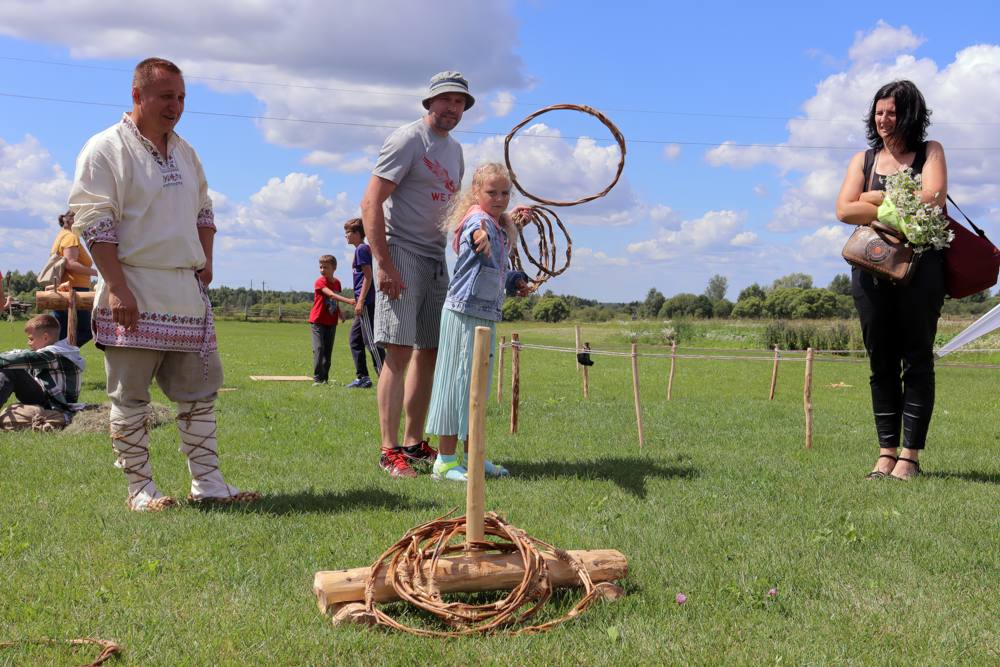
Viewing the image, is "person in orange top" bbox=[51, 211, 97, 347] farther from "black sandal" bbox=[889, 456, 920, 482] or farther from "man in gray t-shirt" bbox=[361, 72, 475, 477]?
"black sandal" bbox=[889, 456, 920, 482]

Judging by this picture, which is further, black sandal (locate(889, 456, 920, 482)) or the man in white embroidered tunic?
black sandal (locate(889, 456, 920, 482))

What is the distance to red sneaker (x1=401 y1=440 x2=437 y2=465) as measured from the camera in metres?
6.09

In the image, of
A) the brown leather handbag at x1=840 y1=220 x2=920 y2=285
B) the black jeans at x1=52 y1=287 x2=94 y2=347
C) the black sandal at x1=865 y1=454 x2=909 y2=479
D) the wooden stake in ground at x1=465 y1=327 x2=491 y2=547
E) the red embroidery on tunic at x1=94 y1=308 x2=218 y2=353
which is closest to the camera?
the wooden stake in ground at x1=465 y1=327 x2=491 y2=547

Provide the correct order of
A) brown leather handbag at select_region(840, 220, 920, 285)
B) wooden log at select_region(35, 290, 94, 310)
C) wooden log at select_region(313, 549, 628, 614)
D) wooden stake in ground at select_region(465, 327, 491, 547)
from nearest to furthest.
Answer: wooden log at select_region(313, 549, 628, 614), wooden stake in ground at select_region(465, 327, 491, 547), brown leather handbag at select_region(840, 220, 920, 285), wooden log at select_region(35, 290, 94, 310)

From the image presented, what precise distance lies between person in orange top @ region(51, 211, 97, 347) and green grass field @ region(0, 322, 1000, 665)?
2.74 metres

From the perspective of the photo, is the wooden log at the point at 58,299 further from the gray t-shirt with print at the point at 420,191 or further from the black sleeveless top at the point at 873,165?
the black sleeveless top at the point at 873,165

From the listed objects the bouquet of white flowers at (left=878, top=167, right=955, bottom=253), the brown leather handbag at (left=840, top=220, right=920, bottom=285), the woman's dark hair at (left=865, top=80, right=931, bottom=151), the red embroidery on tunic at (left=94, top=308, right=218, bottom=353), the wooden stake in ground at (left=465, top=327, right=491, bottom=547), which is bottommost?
the wooden stake in ground at (left=465, top=327, right=491, bottom=547)

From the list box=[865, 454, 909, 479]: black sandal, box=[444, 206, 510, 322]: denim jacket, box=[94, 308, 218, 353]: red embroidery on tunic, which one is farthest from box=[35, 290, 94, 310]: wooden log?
box=[865, 454, 909, 479]: black sandal

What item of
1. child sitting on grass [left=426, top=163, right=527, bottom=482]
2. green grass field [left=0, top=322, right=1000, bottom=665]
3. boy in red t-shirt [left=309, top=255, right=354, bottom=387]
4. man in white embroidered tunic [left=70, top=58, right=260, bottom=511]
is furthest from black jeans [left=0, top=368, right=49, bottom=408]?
boy in red t-shirt [left=309, top=255, right=354, bottom=387]

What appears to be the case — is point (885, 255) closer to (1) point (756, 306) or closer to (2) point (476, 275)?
(2) point (476, 275)

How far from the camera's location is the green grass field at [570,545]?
121 inches

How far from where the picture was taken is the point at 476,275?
18.4 ft

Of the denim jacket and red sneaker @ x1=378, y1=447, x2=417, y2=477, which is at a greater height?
the denim jacket

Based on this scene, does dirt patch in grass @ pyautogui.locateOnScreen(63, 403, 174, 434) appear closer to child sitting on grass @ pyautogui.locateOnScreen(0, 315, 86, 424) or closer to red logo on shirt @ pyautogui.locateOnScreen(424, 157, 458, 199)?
child sitting on grass @ pyautogui.locateOnScreen(0, 315, 86, 424)
